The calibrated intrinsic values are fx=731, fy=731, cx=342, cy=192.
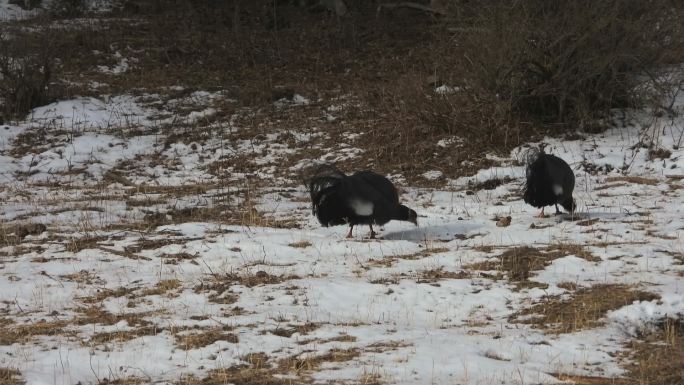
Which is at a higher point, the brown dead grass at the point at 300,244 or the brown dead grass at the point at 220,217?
the brown dead grass at the point at 220,217

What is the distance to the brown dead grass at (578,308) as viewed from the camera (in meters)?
5.21

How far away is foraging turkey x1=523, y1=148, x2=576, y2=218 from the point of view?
8195 mm

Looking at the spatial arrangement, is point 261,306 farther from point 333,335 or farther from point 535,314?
point 535,314

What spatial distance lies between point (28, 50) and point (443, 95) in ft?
30.9

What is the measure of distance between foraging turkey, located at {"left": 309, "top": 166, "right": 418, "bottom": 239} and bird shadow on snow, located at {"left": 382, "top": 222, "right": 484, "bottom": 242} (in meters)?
0.48

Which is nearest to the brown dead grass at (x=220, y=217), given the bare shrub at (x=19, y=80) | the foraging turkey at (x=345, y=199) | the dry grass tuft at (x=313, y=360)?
the foraging turkey at (x=345, y=199)

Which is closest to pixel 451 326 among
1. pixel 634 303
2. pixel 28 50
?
pixel 634 303

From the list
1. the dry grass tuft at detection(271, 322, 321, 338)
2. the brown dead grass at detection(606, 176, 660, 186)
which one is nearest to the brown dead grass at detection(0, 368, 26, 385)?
the dry grass tuft at detection(271, 322, 321, 338)

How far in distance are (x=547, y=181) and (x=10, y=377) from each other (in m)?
5.80

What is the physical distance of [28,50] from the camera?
1633 cm

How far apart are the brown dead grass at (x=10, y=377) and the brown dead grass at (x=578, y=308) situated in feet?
11.1

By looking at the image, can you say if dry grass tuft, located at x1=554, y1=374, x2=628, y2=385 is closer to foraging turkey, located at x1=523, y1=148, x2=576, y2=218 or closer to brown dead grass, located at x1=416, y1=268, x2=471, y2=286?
brown dead grass, located at x1=416, y1=268, x2=471, y2=286

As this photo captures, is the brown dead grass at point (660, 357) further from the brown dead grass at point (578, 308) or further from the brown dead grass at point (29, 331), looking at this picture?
the brown dead grass at point (29, 331)

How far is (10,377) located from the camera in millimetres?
4598
